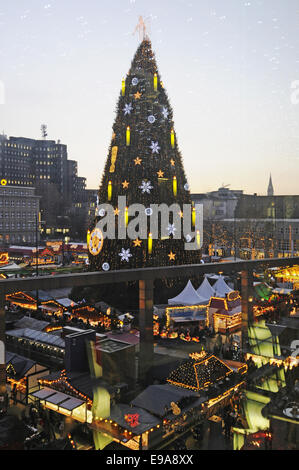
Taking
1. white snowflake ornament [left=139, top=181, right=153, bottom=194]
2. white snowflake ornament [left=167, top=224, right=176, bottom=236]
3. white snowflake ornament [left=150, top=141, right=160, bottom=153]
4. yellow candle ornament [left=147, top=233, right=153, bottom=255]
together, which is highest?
white snowflake ornament [left=150, top=141, right=160, bottom=153]

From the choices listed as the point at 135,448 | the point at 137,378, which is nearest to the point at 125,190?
the point at 137,378

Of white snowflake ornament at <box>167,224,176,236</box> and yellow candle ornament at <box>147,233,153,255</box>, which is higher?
Answer: white snowflake ornament at <box>167,224,176,236</box>

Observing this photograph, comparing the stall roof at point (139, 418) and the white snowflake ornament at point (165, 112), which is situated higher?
the white snowflake ornament at point (165, 112)

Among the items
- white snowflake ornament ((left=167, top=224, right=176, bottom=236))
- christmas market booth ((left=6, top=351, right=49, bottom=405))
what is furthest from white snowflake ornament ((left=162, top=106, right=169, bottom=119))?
christmas market booth ((left=6, top=351, right=49, bottom=405))

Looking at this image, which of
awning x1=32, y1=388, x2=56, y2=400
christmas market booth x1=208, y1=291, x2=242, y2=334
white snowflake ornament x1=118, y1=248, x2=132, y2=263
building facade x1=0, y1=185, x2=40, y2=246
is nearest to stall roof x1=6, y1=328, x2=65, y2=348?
awning x1=32, y1=388, x2=56, y2=400

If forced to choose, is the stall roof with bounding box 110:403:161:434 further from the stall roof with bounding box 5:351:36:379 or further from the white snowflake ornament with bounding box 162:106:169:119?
the white snowflake ornament with bounding box 162:106:169:119

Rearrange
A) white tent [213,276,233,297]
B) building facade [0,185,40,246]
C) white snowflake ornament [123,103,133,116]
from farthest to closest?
building facade [0,185,40,246], white tent [213,276,233,297], white snowflake ornament [123,103,133,116]

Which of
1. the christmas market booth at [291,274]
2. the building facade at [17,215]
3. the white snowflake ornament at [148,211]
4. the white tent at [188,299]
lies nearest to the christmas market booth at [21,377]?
the white tent at [188,299]

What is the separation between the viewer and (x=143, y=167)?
23.5m

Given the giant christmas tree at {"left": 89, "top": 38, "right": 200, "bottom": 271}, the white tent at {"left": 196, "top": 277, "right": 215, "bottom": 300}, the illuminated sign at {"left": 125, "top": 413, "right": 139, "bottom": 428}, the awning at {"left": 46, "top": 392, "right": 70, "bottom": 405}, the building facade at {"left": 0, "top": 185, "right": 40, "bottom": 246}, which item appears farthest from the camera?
the building facade at {"left": 0, "top": 185, "right": 40, "bottom": 246}

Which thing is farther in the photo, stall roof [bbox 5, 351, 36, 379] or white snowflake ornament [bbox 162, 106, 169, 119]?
white snowflake ornament [bbox 162, 106, 169, 119]

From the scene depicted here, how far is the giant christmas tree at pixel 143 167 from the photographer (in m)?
23.0

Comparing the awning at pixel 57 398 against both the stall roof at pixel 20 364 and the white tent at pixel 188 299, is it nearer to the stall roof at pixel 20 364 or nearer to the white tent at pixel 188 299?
the stall roof at pixel 20 364

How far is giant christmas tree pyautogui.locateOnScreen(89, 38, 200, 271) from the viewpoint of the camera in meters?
23.0
